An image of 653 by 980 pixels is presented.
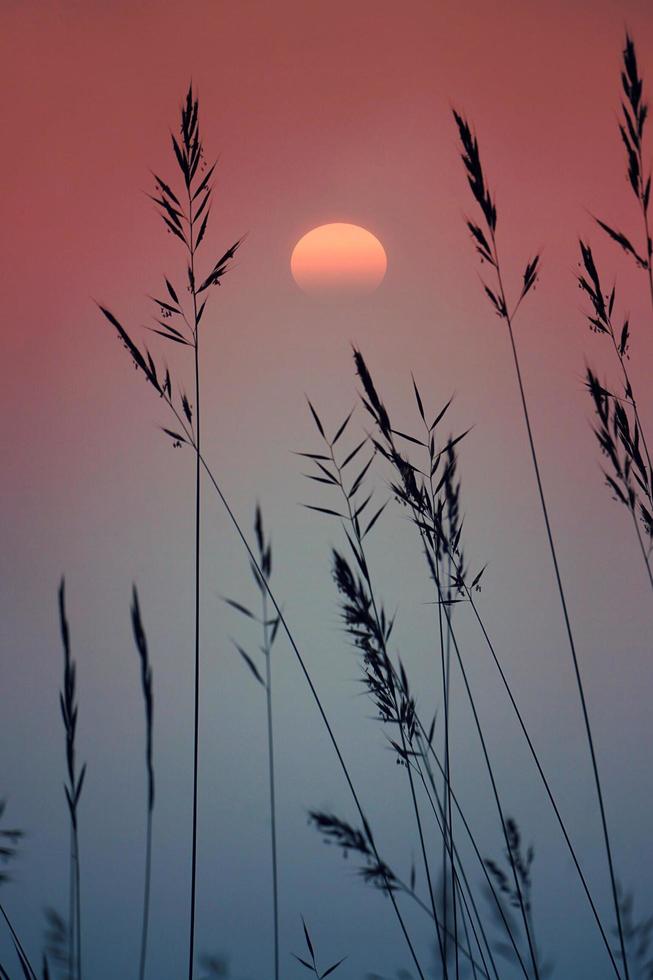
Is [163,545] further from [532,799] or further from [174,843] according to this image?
[532,799]

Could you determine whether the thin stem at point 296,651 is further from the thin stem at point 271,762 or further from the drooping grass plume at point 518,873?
the drooping grass plume at point 518,873

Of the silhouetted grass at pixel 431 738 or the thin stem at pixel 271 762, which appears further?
the thin stem at pixel 271 762

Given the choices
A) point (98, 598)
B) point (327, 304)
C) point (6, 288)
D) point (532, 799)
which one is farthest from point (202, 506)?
point (532, 799)

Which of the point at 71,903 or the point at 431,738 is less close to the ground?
the point at 431,738

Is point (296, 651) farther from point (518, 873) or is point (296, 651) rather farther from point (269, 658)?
point (518, 873)

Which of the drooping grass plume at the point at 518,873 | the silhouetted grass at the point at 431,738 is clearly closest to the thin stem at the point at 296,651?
the silhouetted grass at the point at 431,738

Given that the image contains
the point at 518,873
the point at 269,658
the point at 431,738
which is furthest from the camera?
the point at 269,658

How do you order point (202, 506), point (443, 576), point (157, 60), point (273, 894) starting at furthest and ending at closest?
point (157, 60), point (202, 506), point (273, 894), point (443, 576)

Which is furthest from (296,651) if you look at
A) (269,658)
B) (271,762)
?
(271,762)

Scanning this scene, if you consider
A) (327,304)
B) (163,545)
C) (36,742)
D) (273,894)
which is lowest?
(273,894)

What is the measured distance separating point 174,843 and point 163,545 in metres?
0.51

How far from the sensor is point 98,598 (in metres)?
1.28

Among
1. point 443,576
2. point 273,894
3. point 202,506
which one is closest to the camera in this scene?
point 443,576

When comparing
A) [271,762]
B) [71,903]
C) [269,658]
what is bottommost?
[71,903]
